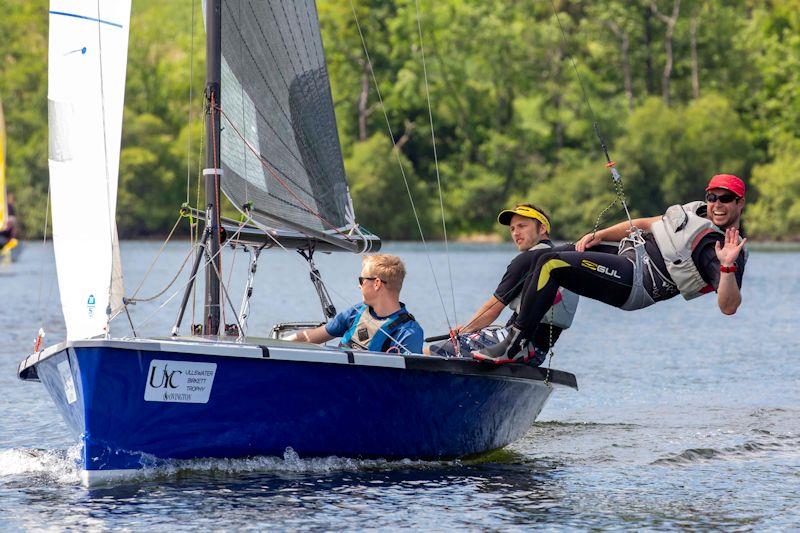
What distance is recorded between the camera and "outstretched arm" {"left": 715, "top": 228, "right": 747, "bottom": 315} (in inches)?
371

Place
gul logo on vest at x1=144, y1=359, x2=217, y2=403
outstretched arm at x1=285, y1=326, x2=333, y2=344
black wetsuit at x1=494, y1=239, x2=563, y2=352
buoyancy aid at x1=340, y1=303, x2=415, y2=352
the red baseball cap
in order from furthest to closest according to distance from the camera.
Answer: outstretched arm at x1=285, y1=326, x2=333, y2=344, buoyancy aid at x1=340, y1=303, x2=415, y2=352, black wetsuit at x1=494, y1=239, x2=563, y2=352, the red baseball cap, gul logo on vest at x1=144, y1=359, x2=217, y2=403

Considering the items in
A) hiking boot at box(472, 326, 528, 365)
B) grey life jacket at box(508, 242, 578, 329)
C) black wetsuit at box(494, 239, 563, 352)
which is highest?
black wetsuit at box(494, 239, 563, 352)

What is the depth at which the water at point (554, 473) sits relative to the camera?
939 cm

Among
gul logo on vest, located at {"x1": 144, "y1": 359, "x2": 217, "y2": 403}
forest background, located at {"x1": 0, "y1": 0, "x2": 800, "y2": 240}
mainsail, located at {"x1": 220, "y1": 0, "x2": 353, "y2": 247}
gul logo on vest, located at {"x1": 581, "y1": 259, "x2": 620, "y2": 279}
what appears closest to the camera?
gul logo on vest, located at {"x1": 144, "y1": 359, "x2": 217, "y2": 403}

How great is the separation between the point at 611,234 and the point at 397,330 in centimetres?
174

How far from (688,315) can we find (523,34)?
4737cm

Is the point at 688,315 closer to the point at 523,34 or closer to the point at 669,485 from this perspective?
the point at 669,485

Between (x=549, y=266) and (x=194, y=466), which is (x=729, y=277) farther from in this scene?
(x=194, y=466)

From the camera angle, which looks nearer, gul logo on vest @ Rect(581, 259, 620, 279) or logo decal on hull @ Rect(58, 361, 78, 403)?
logo decal on hull @ Rect(58, 361, 78, 403)

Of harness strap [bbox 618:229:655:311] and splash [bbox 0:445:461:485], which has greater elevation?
harness strap [bbox 618:229:655:311]

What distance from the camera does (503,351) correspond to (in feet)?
35.3

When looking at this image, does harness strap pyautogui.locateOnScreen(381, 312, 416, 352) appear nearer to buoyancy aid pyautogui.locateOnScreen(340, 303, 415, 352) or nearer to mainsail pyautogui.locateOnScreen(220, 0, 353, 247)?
buoyancy aid pyautogui.locateOnScreen(340, 303, 415, 352)

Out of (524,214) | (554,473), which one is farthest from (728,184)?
(554,473)

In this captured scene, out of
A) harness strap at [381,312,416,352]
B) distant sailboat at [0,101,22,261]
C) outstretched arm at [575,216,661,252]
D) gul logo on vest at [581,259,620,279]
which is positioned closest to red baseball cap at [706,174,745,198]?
outstretched arm at [575,216,661,252]
